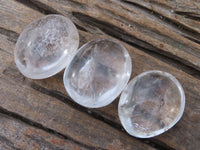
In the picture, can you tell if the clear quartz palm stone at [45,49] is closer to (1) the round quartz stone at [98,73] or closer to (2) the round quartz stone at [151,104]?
(1) the round quartz stone at [98,73]

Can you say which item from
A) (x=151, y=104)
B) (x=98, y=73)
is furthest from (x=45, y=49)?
(x=151, y=104)

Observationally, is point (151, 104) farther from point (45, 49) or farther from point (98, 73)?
point (45, 49)

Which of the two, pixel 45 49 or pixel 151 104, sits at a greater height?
pixel 45 49

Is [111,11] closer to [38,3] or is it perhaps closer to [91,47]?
[91,47]

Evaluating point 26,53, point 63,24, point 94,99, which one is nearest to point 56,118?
point 94,99

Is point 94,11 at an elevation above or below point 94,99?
above

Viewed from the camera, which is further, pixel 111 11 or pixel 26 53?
pixel 111 11

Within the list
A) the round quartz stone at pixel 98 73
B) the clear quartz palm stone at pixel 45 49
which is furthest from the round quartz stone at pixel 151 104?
the clear quartz palm stone at pixel 45 49
